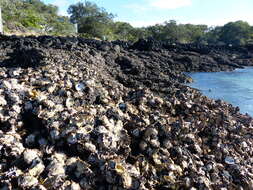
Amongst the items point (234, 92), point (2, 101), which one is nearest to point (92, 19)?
point (234, 92)

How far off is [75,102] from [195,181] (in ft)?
7.29

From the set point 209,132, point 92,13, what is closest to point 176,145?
point 209,132

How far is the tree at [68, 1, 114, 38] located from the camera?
1794 inches

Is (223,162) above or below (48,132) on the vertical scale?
below

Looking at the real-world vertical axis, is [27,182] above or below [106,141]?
below

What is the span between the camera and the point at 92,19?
48750 millimetres

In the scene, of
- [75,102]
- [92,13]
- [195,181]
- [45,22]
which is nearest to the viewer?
[195,181]

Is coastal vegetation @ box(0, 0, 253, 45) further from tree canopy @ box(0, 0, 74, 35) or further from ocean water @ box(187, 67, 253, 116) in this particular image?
ocean water @ box(187, 67, 253, 116)

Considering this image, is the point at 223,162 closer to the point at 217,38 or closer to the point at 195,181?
the point at 195,181

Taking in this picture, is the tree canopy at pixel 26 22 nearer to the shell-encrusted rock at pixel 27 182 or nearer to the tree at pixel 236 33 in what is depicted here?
the shell-encrusted rock at pixel 27 182

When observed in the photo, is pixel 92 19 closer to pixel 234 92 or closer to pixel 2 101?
pixel 234 92

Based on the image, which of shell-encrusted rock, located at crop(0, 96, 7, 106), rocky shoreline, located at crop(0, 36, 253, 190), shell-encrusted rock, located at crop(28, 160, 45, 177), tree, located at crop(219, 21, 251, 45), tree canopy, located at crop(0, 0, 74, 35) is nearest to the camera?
shell-encrusted rock, located at crop(28, 160, 45, 177)

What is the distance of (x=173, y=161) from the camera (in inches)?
151

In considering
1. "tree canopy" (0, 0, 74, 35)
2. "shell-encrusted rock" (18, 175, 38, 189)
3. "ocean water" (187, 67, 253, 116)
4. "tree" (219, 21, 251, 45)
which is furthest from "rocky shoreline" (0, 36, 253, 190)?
"tree" (219, 21, 251, 45)
